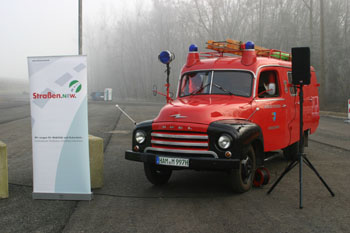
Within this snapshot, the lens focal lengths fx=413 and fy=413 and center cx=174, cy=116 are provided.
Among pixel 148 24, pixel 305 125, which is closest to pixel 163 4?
pixel 148 24

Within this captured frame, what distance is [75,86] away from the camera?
627cm

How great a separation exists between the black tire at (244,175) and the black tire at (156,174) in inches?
49.7

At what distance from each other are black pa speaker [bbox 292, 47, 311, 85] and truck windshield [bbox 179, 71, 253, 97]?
129cm

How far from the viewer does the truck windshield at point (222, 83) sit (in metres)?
7.66

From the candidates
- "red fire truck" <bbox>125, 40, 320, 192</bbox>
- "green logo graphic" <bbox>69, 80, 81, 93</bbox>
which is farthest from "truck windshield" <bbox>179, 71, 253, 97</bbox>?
"green logo graphic" <bbox>69, 80, 81, 93</bbox>

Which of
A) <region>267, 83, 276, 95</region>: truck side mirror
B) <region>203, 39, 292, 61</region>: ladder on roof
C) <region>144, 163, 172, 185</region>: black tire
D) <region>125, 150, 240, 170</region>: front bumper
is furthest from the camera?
<region>203, 39, 292, 61</region>: ladder on roof

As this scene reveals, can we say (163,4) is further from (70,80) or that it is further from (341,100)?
(70,80)

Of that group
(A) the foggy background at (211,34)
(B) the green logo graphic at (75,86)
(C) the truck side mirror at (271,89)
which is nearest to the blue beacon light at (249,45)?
(C) the truck side mirror at (271,89)

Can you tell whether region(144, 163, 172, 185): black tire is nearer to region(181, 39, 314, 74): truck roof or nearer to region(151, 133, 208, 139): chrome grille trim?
region(151, 133, 208, 139): chrome grille trim

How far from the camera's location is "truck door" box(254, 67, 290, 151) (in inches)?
302

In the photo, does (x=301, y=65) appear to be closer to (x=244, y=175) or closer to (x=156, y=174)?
(x=244, y=175)

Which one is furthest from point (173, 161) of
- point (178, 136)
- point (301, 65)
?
point (301, 65)

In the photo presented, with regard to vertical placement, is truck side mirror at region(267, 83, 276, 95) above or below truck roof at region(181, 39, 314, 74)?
below

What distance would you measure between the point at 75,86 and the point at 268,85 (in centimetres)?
378
